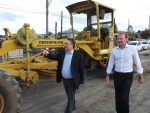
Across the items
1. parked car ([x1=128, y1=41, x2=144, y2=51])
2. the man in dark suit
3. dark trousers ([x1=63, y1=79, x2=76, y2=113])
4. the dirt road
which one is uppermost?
parked car ([x1=128, y1=41, x2=144, y2=51])

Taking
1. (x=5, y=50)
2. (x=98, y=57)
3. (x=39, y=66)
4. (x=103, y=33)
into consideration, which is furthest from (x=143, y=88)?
(x=5, y=50)

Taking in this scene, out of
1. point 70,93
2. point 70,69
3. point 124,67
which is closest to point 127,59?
point 124,67

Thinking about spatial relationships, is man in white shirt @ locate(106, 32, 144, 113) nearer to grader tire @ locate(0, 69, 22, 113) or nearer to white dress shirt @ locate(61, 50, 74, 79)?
white dress shirt @ locate(61, 50, 74, 79)

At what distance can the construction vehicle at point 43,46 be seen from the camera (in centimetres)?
391

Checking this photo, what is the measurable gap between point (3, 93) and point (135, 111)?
9.44ft

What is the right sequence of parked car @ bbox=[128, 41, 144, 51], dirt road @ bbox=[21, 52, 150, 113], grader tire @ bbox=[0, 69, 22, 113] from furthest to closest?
parked car @ bbox=[128, 41, 144, 51] < dirt road @ bbox=[21, 52, 150, 113] < grader tire @ bbox=[0, 69, 22, 113]

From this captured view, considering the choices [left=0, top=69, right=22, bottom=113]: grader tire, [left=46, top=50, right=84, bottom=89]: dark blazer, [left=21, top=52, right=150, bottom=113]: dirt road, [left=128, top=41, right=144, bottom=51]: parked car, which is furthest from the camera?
[left=128, top=41, right=144, bottom=51]: parked car

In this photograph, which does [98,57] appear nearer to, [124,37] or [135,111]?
[135,111]

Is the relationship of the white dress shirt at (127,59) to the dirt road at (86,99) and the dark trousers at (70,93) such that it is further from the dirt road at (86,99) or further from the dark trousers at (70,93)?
the dirt road at (86,99)

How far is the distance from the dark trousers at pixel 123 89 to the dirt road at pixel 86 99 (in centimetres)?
69

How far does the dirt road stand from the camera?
16.1 feet

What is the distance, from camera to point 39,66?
6074mm

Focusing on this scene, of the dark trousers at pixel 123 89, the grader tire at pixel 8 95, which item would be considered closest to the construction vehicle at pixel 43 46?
the grader tire at pixel 8 95

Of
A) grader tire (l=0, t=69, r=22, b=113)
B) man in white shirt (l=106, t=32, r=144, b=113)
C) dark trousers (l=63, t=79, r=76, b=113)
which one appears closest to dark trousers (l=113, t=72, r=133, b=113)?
man in white shirt (l=106, t=32, r=144, b=113)
